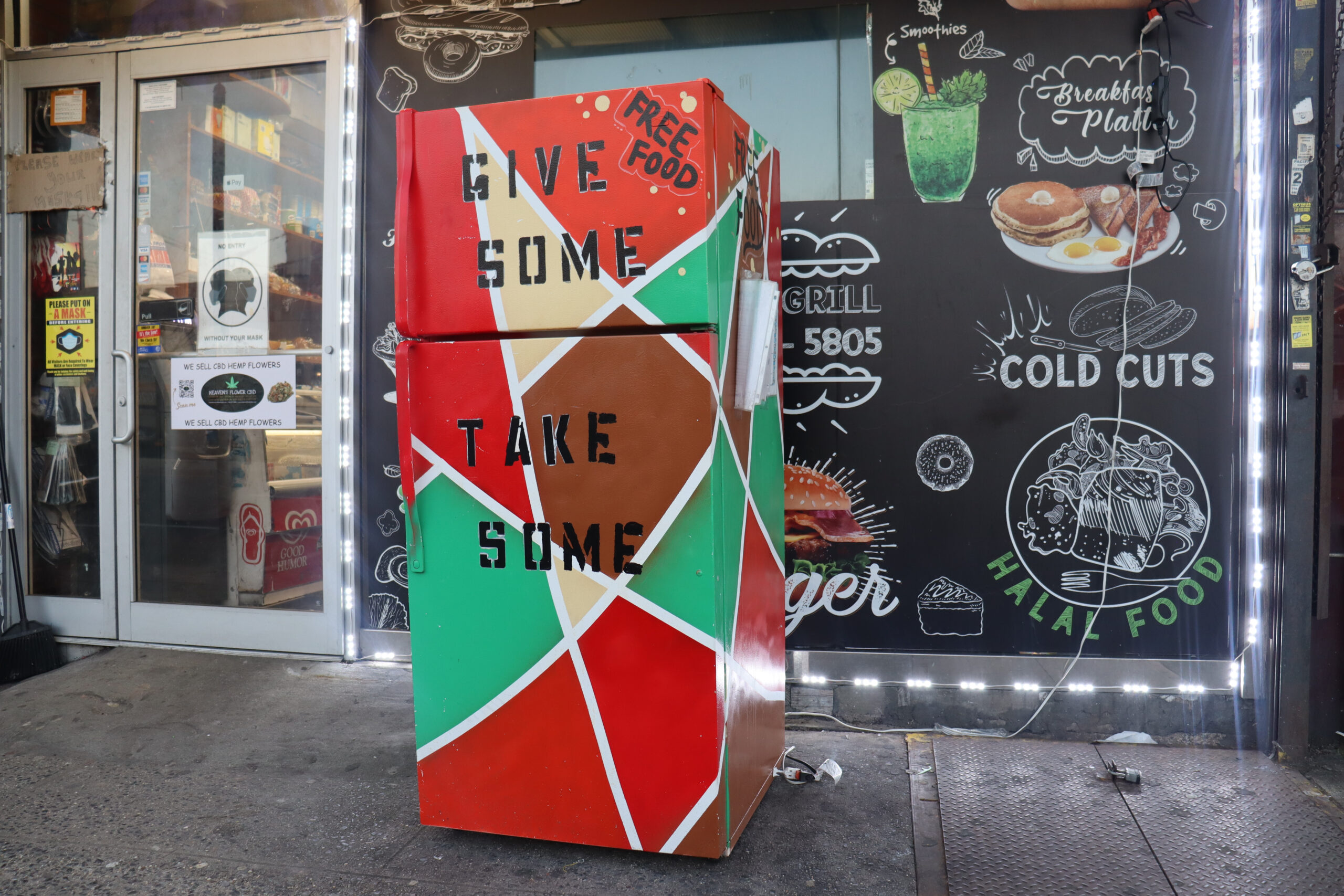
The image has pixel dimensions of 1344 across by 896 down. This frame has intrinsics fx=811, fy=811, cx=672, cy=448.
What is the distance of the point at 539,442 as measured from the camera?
86.3 inches

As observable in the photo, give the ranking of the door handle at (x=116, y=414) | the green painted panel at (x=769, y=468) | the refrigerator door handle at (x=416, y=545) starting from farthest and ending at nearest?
the door handle at (x=116, y=414) → the green painted panel at (x=769, y=468) → the refrigerator door handle at (x=416, y=545)

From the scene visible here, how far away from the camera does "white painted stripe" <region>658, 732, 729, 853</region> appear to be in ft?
6.86

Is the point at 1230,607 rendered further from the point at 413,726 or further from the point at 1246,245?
the point at 413,726

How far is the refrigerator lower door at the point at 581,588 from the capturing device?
2094 mm

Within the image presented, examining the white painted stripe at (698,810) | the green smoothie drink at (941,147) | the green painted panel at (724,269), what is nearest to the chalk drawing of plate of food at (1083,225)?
the green smoothie drink at (941,147)

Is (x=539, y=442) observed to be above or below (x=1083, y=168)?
below

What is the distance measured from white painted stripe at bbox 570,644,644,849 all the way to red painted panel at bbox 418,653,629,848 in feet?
0.03

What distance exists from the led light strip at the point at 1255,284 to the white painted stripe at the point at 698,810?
7.02 ft

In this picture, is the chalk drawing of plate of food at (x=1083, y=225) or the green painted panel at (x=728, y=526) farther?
the chalk drawing of plate of food at (x=1083, y=225)

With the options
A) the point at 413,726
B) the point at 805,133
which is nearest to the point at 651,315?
the point at 805,133

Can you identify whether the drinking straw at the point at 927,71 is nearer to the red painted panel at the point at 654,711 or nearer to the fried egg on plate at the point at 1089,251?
the fried egg on plate at the point at 1089,251

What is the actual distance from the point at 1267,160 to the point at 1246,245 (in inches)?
11.7

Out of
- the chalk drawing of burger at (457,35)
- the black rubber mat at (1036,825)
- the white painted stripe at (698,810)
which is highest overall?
the chalk drawing of burger at (457,35)

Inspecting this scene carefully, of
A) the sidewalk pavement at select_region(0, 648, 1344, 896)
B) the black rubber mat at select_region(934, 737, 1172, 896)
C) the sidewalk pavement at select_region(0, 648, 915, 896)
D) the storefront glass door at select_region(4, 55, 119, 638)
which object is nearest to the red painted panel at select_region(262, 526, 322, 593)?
the sidewalk pavement at select_region(0, 648, 915, 896)
